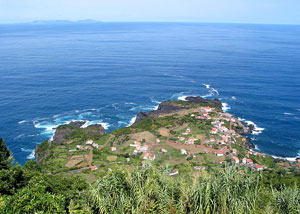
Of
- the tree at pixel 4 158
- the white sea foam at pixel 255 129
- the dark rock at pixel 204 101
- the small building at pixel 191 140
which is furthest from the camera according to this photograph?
the dark rock at pixel 204 101

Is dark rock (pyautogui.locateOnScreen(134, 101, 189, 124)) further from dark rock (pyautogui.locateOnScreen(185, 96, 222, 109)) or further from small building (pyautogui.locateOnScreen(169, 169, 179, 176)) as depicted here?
small building (pyautogui.locateOnScreen(169, 169, 179, 176))

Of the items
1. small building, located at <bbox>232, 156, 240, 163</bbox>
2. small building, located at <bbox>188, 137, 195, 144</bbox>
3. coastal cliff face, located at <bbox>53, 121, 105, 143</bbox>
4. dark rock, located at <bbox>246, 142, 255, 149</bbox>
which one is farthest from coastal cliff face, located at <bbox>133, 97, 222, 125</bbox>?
small building, located at <bbox>232, 156, 240, 163</bbox>

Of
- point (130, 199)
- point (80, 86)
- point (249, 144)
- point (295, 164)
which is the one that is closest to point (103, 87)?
point (80, 86)

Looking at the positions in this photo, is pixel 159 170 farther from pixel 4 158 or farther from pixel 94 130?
pixel 94 130

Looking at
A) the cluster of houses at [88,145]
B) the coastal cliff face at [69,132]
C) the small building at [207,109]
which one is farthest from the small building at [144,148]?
the small building at [207,109]

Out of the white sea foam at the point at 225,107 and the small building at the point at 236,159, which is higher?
the white sea foam at the point at 225,107

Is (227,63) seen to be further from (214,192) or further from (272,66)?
(214,192)

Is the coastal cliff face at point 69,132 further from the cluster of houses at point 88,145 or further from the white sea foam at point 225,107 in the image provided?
the white sea foam at point 225,107

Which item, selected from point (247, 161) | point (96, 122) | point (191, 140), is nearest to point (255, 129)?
point (247, 161)
